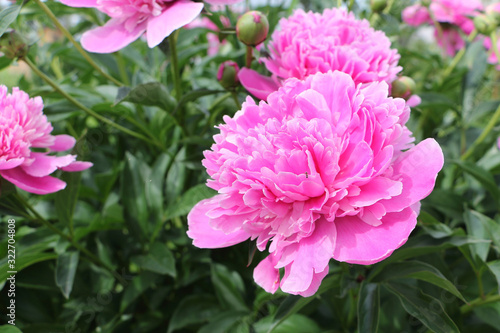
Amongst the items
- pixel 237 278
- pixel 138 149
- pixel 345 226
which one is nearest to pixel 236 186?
pixel 345 226

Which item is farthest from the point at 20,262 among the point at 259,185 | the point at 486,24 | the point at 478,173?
the point at 486,24

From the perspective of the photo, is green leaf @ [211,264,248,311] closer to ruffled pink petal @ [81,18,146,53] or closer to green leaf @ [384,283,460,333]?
green leaf @ [384,283,460,333]

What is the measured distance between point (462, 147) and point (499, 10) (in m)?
0.28

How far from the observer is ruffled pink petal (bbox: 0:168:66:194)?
0.51 metres

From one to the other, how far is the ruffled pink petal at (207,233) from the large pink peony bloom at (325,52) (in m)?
0.15

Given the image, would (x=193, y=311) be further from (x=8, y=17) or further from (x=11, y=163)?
(x=8, y=17)

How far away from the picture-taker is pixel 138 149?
928 millimetres

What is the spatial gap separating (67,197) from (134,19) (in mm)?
279

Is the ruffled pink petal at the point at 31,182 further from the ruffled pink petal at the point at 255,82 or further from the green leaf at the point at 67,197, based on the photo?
the ruffled pink petal at the point at 255,82

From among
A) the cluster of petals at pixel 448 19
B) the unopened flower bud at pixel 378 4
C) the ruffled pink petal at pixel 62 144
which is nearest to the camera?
the ruffled pink petal at pixel 62 144

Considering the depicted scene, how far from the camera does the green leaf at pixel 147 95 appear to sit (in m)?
0.56

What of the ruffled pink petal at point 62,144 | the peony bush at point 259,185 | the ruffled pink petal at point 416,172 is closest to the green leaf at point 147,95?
the peony bush at point 259,185

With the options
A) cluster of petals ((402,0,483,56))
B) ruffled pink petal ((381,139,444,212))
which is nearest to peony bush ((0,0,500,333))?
ruffled pink petal ((381,139,444,212))

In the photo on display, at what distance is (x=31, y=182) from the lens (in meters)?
0.54
